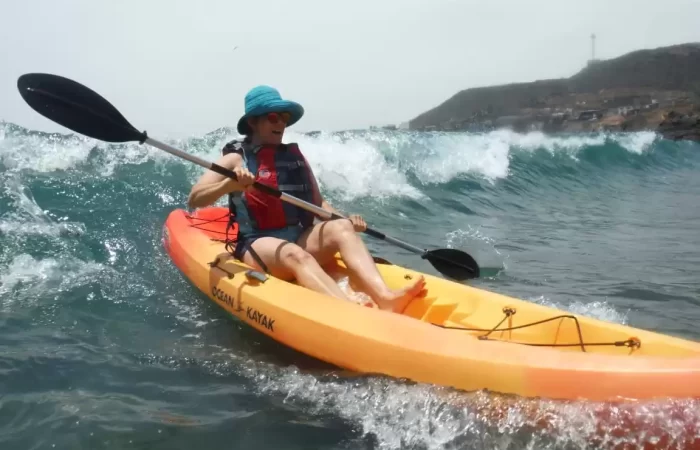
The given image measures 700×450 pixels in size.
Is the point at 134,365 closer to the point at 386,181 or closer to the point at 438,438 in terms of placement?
the point at 438,438

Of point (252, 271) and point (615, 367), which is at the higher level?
point (252, 271)

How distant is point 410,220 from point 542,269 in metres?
3.09

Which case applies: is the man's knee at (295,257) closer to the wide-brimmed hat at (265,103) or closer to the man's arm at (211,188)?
the man's arm at (211,188)

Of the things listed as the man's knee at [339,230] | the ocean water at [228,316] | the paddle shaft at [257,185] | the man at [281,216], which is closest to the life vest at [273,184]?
the man at [281,216]

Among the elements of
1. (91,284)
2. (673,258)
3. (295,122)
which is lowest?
(673,258)

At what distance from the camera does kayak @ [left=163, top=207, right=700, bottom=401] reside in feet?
7.29

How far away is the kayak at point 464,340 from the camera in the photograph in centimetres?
222

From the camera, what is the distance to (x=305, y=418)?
242 cm

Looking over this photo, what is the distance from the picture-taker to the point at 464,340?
2.58m

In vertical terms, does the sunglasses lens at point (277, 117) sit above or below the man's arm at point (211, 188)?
above

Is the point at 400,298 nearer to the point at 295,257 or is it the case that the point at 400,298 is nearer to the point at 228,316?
the point at 295,257

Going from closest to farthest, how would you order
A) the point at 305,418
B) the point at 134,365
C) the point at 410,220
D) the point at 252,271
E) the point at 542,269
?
the point at 305,418 < the point at 134,365 < the point at 252,271 < the point at 542,269 < the point at 410,220

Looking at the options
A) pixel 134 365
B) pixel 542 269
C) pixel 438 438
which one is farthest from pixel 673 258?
pixel 134 365

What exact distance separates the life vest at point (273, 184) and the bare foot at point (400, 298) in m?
0.85
